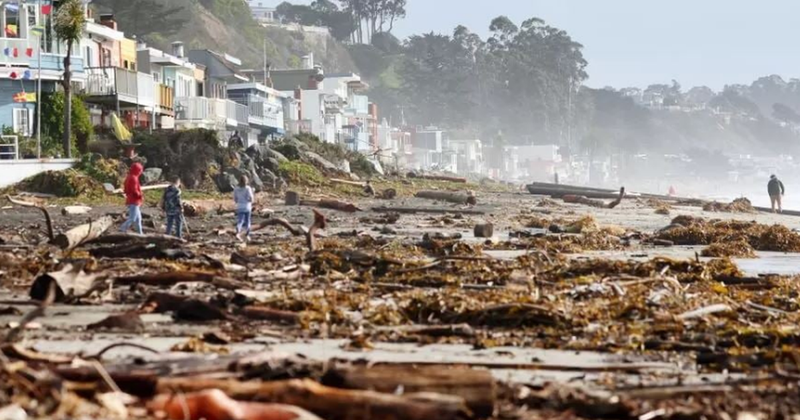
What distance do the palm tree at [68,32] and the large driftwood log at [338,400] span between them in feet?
129

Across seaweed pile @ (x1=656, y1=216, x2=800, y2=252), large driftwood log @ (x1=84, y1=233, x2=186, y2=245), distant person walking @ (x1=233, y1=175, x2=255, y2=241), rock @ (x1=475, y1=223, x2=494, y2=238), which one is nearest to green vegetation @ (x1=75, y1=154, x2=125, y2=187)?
rock @ (x1=475, y1=223, x2=494, y2=238)

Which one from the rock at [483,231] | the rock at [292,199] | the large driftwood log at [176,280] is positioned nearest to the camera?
the large driftwood log at [176,280]

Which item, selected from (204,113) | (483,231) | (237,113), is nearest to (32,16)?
(204,113)

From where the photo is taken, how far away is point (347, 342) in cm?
1080

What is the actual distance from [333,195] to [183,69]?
2889cm

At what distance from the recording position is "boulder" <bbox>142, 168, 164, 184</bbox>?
43562 mm

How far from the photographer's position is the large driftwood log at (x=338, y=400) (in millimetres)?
6840

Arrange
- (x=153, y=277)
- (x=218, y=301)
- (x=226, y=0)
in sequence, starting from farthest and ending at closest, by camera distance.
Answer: (x=226, y=0), (x=153, y=277), (x=218, y=301)

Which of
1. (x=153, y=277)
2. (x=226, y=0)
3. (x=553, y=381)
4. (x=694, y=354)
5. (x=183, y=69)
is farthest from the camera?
(x=226, y=0)

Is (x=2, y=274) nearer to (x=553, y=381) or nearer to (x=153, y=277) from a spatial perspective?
(x=153, y=277)

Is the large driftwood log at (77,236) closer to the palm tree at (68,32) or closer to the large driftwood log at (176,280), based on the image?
the large driftwood log at (176,280)

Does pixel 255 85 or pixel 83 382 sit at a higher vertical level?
pixel 255 85

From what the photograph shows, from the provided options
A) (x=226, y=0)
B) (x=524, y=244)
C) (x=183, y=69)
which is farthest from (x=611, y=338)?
(x=226, y=0)

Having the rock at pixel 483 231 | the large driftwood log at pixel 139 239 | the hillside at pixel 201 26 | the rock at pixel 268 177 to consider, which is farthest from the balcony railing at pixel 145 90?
the hillside at pixel 201 26
